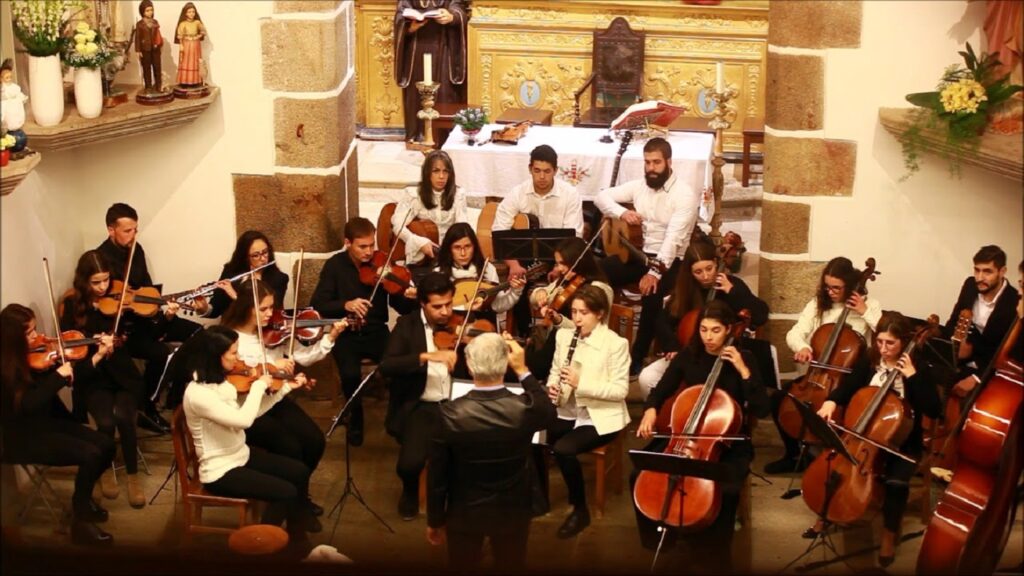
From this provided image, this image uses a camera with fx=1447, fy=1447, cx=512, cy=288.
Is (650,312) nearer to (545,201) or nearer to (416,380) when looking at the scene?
(545,201)

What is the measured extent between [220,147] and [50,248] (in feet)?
2.71

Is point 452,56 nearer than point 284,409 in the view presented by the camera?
No

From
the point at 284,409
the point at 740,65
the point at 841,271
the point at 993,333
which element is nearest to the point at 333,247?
the point at 284,409

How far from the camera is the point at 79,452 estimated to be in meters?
5.14

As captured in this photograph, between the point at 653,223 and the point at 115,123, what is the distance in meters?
2.52

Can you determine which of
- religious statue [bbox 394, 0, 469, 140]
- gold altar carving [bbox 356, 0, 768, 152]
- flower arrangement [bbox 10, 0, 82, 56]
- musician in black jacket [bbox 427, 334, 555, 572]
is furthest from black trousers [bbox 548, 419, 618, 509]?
religious statue [bbox 394, 0, 469, 140]

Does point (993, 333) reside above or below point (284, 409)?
above

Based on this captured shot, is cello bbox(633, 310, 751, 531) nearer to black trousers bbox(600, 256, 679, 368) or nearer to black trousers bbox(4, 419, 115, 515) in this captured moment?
black trousers bbox(600, 256, 679, 368)

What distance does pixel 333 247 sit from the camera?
6.38 metres

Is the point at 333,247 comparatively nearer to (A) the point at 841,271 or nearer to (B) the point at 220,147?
(B) the point at 220,147

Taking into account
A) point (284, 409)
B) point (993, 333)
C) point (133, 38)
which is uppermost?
point (133, 38)

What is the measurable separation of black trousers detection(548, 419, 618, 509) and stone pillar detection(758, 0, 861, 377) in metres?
1.25

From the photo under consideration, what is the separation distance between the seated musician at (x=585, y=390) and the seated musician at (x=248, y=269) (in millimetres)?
1237

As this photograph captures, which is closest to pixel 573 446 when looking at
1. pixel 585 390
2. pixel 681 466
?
pixel 585 390
